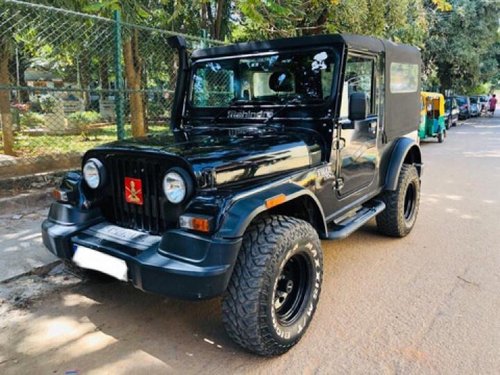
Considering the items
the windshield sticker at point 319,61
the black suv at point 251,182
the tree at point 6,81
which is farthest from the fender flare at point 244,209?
the tree at point 6,81

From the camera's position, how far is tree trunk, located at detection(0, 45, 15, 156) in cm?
666

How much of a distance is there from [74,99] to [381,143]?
18.6 feet

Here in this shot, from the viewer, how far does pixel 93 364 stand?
258 cm

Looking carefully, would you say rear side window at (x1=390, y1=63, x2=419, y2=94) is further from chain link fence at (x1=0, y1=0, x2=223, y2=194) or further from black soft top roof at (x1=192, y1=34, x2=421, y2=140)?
chain link fence at (x1=0, y1=0, x2=223, y2=194)

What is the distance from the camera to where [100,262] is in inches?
106

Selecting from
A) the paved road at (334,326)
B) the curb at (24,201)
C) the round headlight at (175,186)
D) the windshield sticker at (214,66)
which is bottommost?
the paved road at (334,326)

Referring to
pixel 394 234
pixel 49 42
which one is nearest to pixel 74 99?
pixel 49 42

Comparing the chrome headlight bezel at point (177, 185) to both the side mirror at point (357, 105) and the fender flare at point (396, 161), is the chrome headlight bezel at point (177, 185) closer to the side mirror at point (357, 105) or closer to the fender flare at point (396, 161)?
the side mirror at point (357, 105)

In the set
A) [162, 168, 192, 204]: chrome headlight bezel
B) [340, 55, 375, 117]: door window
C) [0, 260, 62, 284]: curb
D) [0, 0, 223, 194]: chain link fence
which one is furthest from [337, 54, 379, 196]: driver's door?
[0, 0, 223, 194]: chain link fence

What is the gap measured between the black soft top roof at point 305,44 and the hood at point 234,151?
717 millimetres

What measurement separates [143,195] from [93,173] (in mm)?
467

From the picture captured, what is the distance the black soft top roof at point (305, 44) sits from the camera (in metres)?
3.40

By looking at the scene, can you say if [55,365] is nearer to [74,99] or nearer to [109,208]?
[109,208]

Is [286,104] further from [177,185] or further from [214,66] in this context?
[177,185]
